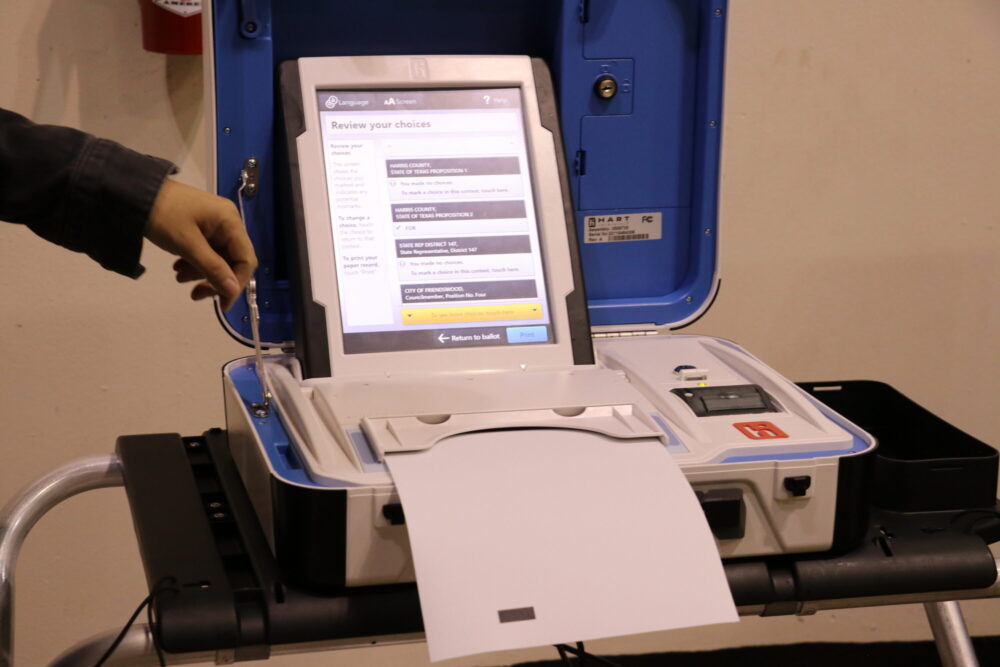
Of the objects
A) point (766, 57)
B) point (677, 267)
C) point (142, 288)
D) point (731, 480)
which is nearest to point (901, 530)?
point (731, 480)

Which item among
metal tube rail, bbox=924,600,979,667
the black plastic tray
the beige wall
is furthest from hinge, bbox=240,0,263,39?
metal tube rail, bbox=924,600,979,667

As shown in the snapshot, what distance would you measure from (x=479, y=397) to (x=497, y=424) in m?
0.07

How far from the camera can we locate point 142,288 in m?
1.85

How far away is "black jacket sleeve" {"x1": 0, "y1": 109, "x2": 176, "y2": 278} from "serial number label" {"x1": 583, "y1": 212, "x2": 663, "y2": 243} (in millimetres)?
571

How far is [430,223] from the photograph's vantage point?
4.05 feet

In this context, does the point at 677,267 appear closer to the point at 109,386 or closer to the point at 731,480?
the point at 731,480

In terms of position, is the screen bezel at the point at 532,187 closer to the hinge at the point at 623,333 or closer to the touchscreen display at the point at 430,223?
the touchscreen display at the point at 430,223

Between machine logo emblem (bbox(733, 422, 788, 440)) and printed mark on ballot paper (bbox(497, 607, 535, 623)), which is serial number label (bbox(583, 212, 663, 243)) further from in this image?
printed mark on ballot paper (bbox(497, 607, 535, 623))

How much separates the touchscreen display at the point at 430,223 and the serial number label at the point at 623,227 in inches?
5.4

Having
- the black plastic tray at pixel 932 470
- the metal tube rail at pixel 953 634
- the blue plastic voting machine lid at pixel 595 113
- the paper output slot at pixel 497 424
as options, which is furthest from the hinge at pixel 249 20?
the metal tube rail at pixel 953 634

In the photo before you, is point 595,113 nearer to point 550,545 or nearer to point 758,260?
point 550,545

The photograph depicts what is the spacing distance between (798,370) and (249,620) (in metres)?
1.44

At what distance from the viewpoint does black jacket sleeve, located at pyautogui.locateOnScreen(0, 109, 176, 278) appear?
37.0 inches

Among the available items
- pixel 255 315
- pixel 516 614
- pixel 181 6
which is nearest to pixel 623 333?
pixel 255 315
